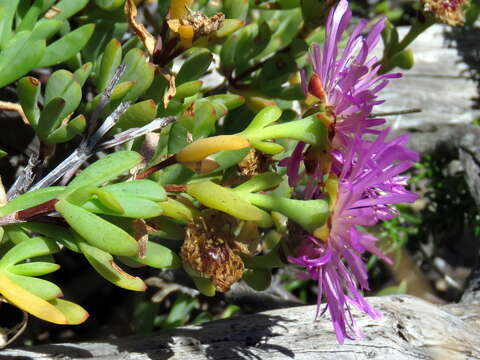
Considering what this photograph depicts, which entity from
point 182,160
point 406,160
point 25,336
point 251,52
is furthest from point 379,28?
point 25,336

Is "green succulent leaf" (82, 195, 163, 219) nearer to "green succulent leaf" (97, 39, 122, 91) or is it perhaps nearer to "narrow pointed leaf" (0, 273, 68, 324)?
"narrow pointed leaf" (0, 273, 68, 324)

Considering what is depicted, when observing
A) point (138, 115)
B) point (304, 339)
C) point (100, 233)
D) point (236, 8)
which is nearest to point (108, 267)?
point (100, 233)

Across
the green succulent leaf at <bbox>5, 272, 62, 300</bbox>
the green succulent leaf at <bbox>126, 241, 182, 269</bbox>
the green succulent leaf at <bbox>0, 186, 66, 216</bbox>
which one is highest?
the green succulent leaf at <bbox>0, 186, 66, 216</bbox>

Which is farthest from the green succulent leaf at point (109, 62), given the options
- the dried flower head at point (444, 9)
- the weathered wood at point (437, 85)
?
the weathered wood at point (437, 85)

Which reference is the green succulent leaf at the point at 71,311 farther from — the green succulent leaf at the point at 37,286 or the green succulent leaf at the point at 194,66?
the green succulent leaf at the point at 194,66

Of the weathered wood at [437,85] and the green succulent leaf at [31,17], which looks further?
the weathered wood at [437,85]

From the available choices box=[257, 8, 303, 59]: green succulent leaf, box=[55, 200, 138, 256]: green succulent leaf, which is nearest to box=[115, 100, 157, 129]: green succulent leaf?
box=[55, 200, 138, 256]: green succulent leaf
